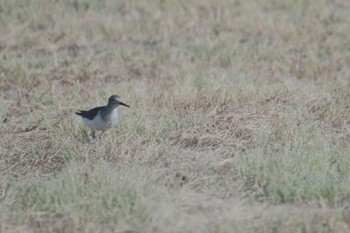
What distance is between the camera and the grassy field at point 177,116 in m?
6.28

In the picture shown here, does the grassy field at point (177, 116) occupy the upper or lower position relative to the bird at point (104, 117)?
lower

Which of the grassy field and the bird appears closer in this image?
the grassy field

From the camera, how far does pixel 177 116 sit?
9.05 metres

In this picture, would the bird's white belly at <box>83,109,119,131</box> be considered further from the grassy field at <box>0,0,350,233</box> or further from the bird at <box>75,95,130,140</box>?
the grassy field at <box>0,0,350,233</box>

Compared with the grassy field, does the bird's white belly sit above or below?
above

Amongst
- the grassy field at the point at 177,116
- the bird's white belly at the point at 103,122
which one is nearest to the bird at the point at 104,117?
the bird's white belly at the point at 103,122

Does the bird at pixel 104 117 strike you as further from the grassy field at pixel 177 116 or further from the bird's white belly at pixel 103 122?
the grassy field at pixel 177 116

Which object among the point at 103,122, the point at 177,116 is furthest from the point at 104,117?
the point at 177,116

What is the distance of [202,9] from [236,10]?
0.68 metres

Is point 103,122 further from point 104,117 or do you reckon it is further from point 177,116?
point 177,116

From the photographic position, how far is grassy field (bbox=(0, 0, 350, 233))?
6.28m

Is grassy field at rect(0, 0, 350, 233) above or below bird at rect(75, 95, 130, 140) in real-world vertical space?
below

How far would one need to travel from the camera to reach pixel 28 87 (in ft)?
35.9

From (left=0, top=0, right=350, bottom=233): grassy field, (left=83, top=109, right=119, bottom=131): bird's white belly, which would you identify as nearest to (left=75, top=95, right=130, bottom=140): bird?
(left=83, top=109, right=119, bottom=131): bird's white belly
